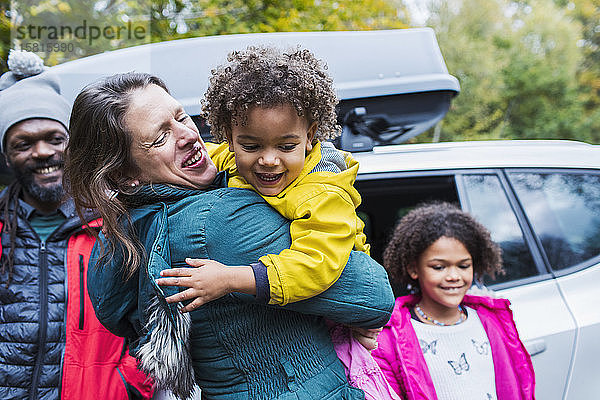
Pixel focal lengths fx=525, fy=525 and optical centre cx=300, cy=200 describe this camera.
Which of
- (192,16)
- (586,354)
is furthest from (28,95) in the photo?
(192,16)

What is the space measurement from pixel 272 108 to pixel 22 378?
1.54 meters

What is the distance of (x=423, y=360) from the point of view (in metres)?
2.24

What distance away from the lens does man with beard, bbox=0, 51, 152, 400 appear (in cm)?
208

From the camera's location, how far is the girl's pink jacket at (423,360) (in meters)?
2.19

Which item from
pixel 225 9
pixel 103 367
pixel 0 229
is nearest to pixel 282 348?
pixel 103 367

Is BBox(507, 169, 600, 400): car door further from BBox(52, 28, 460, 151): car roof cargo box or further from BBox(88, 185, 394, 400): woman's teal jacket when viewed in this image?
BBox(88, 185, 394, 400): woman's teal jacket

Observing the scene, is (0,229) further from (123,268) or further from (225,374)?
(225,374)

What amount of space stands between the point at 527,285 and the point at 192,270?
2038mm

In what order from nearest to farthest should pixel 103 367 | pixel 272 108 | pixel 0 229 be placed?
pixel 272 108, pixel 103 367, pixel 0 229

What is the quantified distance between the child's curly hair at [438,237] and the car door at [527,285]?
15 cm

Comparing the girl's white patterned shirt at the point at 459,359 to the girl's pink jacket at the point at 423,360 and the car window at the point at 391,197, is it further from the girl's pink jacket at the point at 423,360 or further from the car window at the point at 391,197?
the car window at the point at 391,197

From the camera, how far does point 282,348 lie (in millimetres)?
1428

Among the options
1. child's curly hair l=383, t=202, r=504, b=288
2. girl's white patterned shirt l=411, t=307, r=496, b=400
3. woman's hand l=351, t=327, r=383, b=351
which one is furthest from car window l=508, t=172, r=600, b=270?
woman's hand l=351, t=327, r=383, b=351

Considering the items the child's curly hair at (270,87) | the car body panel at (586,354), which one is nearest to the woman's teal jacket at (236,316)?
the child's curly hair at (270,87)
